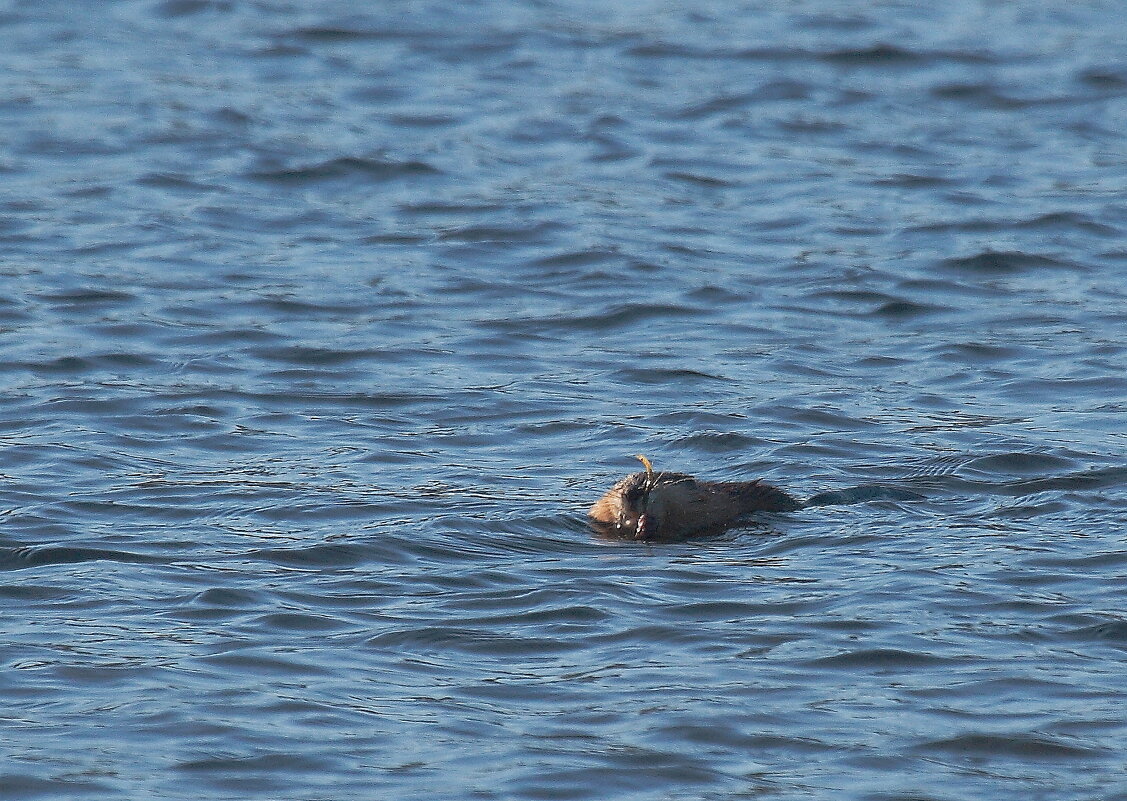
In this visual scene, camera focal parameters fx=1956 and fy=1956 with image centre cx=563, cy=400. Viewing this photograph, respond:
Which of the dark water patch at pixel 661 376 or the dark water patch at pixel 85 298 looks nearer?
the dark water patch at pixel 661 376

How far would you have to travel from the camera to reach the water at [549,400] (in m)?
6.48

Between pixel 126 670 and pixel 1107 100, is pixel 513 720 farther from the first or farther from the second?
pixel 1107 100

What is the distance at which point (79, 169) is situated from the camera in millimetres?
16484

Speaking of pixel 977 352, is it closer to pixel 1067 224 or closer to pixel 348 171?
pixel 1067 224

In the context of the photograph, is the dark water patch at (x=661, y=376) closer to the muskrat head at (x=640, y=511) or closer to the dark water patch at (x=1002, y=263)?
the muskrat head at (x=640, y=511)

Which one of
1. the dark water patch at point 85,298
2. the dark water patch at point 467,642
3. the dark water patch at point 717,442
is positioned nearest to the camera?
the dark water patch at point 467,642

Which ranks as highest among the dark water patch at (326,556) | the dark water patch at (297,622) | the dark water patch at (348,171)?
the dark water patch at (348,171)

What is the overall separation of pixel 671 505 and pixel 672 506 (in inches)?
0.4

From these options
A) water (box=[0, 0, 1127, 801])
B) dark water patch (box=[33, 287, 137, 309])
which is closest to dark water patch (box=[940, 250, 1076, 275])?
water (box=[0, 0, 1127, 801])

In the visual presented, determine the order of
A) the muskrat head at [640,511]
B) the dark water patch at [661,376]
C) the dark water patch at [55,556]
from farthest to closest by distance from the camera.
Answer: the dark water patch at [661,376], the muskrat head at [640,511], the dark water patch at [55,556]

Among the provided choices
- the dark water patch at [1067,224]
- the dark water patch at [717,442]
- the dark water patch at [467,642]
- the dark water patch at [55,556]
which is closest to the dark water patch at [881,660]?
the dark water patch at [467,642]

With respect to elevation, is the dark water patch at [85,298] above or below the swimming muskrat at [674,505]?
above

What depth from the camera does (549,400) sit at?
35.7 ft

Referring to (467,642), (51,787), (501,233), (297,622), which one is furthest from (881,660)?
(501,233)
